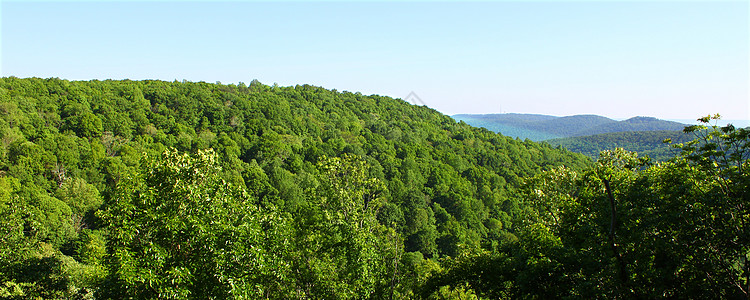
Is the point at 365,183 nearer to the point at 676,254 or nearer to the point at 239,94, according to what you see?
the point at 676,254

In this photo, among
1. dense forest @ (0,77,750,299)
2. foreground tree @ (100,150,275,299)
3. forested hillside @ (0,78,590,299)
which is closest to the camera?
dense forest @ (0,77,750,299)

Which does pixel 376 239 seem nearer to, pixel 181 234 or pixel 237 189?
pixel 237 189

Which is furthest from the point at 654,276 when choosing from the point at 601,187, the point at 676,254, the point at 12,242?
the point at 12,242

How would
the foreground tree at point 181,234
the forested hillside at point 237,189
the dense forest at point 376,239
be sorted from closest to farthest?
the dense forest at point 376,239
the foreground tree at point 181,234
the forested hillside at point 237,189

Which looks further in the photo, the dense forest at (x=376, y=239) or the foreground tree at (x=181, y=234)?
the foreground tree at (x=181, y=234)

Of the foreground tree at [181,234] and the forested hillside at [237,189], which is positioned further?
the forested hillside at [237,189]

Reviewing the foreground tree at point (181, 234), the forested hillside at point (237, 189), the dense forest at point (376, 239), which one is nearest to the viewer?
the dense forest at point (376, 239)

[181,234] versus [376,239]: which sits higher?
[181,234]

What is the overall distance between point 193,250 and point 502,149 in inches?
4812

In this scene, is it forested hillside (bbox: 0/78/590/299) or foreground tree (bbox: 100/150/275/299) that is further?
forested hillside (bbox: 0/78/590/299)

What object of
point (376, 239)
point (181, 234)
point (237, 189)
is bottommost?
point (376, 239)

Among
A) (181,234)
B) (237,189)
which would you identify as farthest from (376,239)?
(181,234)

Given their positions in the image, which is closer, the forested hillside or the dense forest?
the dense forest

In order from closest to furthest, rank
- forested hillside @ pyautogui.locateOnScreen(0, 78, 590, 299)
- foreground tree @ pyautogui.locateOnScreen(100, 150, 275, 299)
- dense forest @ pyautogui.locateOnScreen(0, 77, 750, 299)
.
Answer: dense forest @ pyautogui.locateOnScreen(0, 77, 750, 299), foreground tree @ pyautogui.locateOnScreen(100, 150, 275, 299), forested hillside @ pyautogui.locateOnScreen(0, 78, 590, 299)
